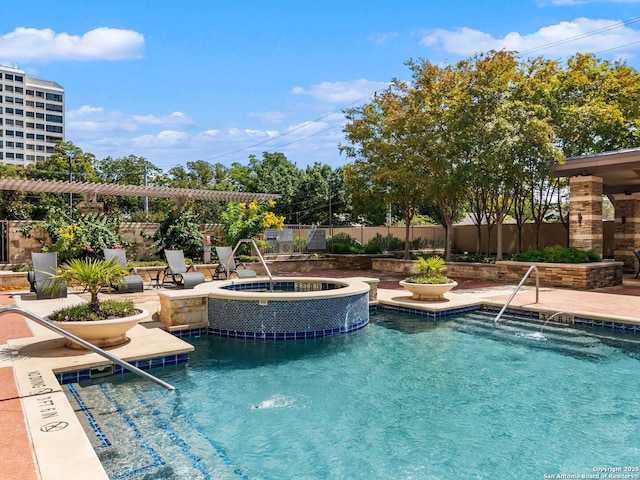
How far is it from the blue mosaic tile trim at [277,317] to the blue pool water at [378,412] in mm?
392

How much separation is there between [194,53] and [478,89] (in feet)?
46.7

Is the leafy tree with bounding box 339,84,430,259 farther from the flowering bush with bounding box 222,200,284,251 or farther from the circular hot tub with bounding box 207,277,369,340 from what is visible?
the circular hot tub with bounding box 207,277,369,340

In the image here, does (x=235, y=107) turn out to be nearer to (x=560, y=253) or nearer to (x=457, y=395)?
(x=560, y=253)

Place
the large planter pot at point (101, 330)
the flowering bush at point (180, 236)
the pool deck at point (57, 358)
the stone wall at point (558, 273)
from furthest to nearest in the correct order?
the flowering bush at point (180, 236)
the stone wall at point (558, 273)
the large planter pot at point (101, 330)
the pool deck at point (57, 358)

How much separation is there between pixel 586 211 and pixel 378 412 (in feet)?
40.5

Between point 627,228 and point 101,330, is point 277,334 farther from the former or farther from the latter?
point 627,228

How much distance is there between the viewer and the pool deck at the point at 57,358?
3.20 metres

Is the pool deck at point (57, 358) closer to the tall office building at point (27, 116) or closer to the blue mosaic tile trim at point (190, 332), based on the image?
the blue mosaic tile trim at point (190, 332)

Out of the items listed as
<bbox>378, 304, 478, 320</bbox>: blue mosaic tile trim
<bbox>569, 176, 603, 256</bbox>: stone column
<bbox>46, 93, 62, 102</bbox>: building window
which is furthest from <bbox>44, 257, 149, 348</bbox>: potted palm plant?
<bbox>46, 93, 62, 102</bbox>: building window

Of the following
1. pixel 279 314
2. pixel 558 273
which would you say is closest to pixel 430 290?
pixel 279 314

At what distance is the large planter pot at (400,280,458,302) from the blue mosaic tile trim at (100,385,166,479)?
22.4 ft

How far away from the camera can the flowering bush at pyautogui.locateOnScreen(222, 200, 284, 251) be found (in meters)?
18.2

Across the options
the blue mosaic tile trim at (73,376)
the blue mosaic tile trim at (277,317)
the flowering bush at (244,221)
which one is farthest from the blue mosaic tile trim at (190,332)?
the flowering bush at (244,221)

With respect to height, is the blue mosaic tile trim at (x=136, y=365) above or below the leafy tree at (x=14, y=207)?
below
